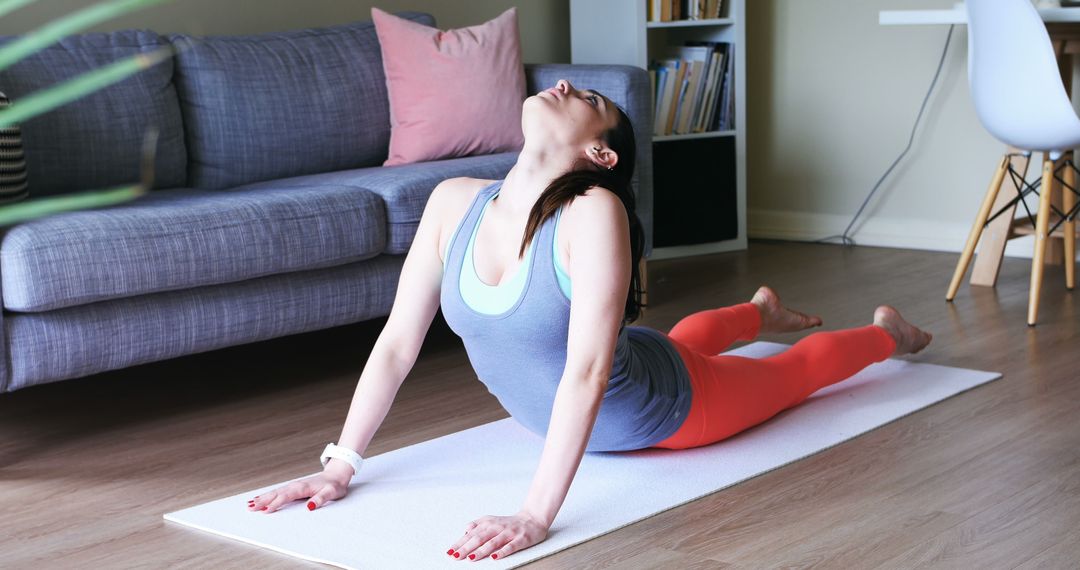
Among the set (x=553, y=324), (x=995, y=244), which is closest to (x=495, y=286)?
(x=553, y=324)

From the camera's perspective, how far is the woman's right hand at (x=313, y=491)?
5.89 ft

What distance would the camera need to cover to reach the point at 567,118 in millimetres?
1758

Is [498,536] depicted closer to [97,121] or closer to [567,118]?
[567,118]

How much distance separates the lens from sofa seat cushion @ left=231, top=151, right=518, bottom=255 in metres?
2.69

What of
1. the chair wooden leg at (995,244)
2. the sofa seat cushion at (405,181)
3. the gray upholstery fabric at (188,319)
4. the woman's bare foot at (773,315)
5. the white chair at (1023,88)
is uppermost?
the white chair at (1023,88)

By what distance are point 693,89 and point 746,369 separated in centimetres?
232

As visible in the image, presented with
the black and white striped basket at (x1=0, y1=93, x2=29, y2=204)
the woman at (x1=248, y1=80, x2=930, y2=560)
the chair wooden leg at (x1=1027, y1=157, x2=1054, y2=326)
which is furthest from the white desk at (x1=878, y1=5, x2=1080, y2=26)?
the black and white striped basket at (x1=0, y1=93, x2=29, y2=204)

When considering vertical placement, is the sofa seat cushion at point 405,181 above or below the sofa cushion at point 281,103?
below

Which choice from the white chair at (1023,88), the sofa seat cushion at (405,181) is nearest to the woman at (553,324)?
the sofa seat cushion at (405,181)

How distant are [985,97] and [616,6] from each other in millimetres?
1438

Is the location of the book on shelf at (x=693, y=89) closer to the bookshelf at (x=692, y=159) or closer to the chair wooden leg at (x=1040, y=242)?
the bookshelf at (x=692, y=159)

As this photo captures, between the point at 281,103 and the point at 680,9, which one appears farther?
the point at 680,9

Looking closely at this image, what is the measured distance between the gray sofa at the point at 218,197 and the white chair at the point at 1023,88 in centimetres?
89

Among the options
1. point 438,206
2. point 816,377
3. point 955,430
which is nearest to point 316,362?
point 438,206
